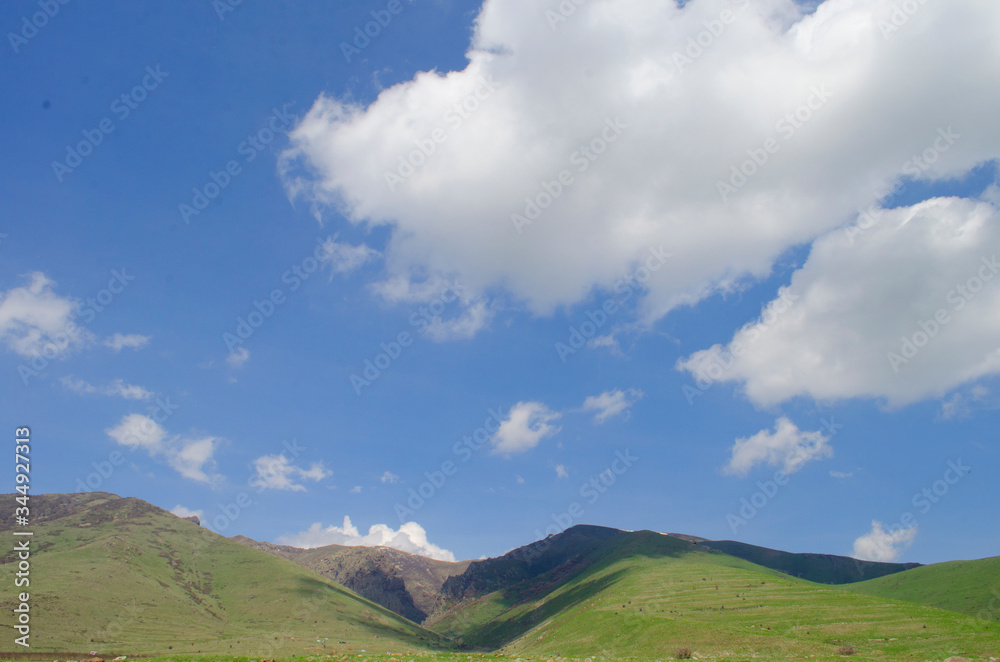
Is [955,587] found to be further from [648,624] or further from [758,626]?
[648,624]

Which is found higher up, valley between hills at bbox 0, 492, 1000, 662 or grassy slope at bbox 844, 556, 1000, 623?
valley between hills at bbox 0, 492, 1000, 662

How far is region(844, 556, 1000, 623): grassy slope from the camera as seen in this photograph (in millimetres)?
131375

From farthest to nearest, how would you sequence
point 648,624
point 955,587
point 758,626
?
point 955,587, point 648,624, point 758,626

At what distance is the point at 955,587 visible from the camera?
485 ft

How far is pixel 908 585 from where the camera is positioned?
167625 millimetres

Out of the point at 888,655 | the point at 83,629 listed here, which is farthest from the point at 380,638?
the point at 888,655

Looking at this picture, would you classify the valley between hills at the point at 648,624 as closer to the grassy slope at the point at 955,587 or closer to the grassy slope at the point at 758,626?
the grassy slope at the point at 758,626

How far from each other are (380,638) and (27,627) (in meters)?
101

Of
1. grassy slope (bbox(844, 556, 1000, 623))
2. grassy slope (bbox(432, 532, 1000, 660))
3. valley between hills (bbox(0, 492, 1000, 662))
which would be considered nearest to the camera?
grassy slope (bbox(432, 532, 1000, 660))

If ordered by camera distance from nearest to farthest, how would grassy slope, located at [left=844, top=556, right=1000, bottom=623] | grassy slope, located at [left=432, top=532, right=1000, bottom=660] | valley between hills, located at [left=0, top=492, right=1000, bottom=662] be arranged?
1. grassy slope, located at [left=432, top=532, right=1000, bottom=660]
2. valley between hills, located at [left=0, top=492, right=1000, bottom=662]
3. grassy slope, located at [left=844, top=556, right=1000, bottom=623]

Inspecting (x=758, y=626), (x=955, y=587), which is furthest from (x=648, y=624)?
(x=955, y=587)

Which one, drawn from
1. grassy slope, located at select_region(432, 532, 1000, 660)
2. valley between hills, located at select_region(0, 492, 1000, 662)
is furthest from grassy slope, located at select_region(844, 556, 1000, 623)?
grassy slope, located at select_region(432, 532, 1000, 660)

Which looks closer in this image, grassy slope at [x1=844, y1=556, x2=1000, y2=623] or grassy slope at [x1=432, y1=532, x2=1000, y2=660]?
grassy slope at [x1=432, y1=532, x2=1000, y2=660]

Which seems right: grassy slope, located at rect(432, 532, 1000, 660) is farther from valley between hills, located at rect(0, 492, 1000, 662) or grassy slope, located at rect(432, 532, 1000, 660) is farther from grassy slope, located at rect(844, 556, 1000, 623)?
grassy slope, located at rect(844, 556, 1000, 623)
